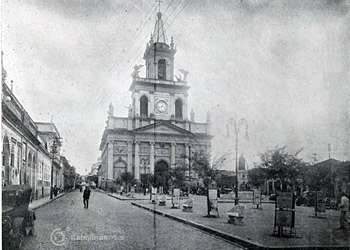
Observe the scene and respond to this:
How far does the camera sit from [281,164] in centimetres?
2425

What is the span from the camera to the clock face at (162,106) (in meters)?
63.7

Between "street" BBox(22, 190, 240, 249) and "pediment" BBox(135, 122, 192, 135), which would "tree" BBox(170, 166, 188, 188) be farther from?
"street" BBox(22, 190, 240, 249)

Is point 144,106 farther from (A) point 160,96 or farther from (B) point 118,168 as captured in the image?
(B) point 118,168

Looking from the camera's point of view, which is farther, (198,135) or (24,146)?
(198,135)

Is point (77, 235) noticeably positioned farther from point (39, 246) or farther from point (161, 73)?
point (161, 73)

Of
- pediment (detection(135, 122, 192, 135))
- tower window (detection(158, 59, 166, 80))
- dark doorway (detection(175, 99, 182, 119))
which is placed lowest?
pediment (detection(135, 122, 192, 135))

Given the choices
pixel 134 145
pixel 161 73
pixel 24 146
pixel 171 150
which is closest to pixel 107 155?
pixel 134 145

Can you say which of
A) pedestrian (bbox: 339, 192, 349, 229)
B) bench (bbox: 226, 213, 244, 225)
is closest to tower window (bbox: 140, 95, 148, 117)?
bench (bbox: 226, 213, 244, 225)

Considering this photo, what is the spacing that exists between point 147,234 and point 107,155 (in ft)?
175

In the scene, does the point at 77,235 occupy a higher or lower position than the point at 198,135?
lower

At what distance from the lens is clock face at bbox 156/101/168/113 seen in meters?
63.7

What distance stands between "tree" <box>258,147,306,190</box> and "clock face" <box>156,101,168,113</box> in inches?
1559

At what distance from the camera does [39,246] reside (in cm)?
909

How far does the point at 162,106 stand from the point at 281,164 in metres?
40.8
